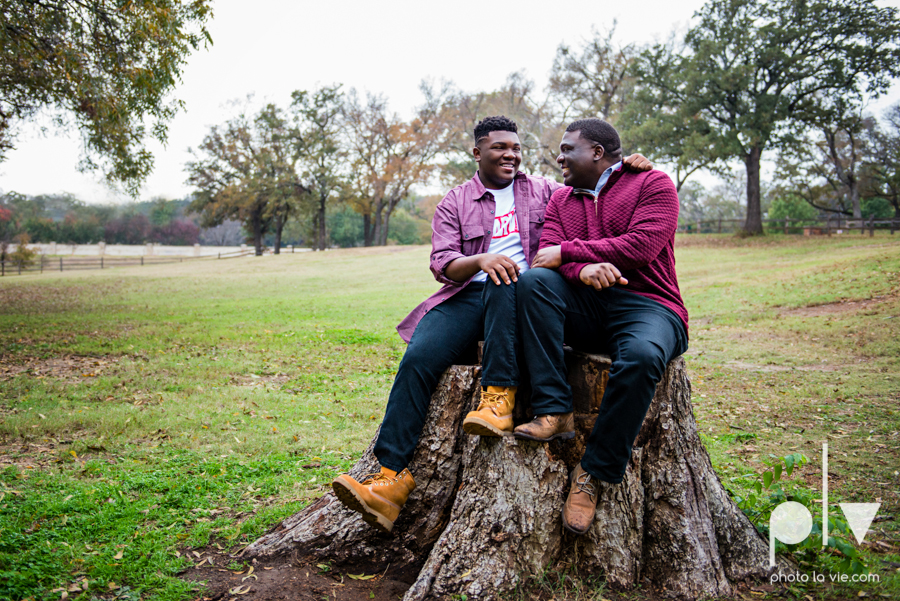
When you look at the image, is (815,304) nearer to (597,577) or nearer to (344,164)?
(597,577)

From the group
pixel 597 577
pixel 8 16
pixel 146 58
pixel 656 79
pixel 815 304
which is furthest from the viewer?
pixel 656 79

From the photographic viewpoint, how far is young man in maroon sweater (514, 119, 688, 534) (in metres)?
2.65

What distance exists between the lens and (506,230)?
12.3 feet

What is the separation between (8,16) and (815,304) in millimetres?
16315

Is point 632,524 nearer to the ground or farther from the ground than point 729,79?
nearer to the ground

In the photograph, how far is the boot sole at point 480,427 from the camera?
270 centimetres

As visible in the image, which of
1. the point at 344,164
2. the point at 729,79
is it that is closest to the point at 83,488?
the point at 729,79

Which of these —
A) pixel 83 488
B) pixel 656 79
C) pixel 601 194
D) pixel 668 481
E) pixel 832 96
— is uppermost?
pixel 656 79

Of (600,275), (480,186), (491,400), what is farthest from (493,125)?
(491,400)

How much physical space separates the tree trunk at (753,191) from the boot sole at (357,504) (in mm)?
30561

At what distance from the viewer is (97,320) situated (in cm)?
1266

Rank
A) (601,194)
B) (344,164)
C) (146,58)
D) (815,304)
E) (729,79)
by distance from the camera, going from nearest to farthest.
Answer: (601,194) < (146,58) < (815,304) < (729,79) < (344,164)

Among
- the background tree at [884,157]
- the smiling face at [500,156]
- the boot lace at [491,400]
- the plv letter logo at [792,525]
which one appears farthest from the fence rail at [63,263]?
the background tree at [884,157]

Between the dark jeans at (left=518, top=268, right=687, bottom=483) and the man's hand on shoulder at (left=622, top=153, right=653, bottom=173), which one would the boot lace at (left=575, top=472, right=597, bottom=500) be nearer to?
the dark jeans at (left=518, top=268, right=687, bottom=483)
